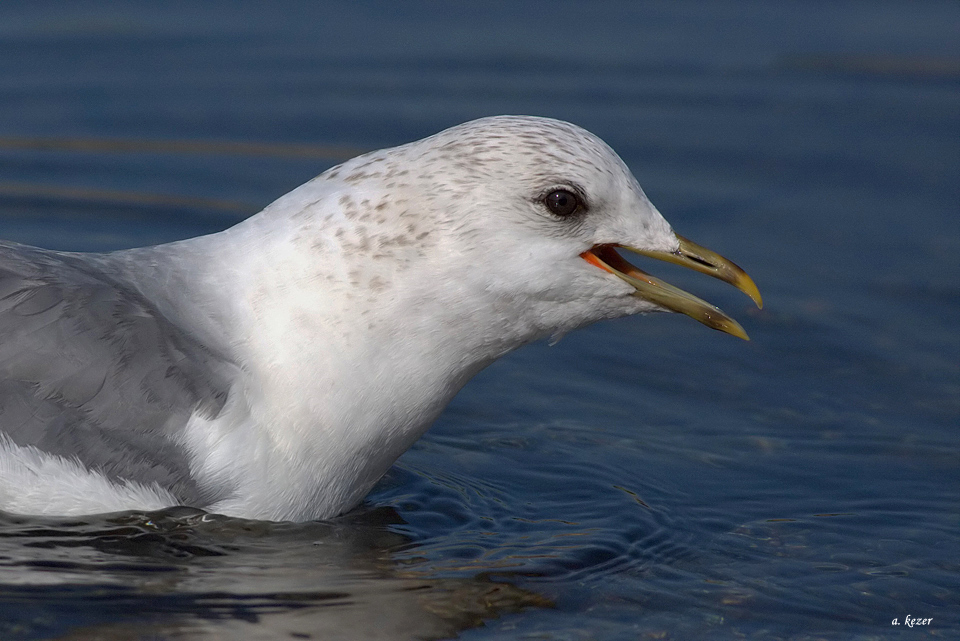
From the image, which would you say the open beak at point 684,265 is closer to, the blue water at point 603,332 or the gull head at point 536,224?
the gull head at point 536,224

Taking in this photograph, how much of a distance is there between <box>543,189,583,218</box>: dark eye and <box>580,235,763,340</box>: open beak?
0.19 meters

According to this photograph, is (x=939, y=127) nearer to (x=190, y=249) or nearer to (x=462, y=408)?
(x=462, y=408)

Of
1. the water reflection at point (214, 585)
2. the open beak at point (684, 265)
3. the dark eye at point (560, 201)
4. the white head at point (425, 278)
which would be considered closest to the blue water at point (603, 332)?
the water reflection at point (214, 585)

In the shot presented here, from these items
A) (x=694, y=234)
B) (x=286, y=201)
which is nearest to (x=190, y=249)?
(x=286, y=201)

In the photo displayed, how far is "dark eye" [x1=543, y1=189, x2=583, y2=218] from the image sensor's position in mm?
4961

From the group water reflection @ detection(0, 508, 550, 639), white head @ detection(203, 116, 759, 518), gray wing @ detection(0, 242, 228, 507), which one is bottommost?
water reflection @ detection(0, 508, 550, 639)

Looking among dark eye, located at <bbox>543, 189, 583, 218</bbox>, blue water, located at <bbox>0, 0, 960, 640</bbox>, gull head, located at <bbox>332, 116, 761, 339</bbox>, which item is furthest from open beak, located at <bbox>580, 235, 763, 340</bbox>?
blue water, located at <bbox>0, 0, 960, 640</bbox>

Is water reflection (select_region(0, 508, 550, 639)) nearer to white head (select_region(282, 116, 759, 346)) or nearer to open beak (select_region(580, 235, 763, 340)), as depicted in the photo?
white head (select_region(282, 116, 759, 346))

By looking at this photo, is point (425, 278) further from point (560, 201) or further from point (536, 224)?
point (560, 201)

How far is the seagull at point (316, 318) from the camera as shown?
4.91 meters

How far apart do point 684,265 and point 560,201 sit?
1.77 feet

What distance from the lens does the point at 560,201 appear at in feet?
16.3

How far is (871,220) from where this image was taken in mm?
8531

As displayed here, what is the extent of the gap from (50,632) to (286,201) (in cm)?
173
